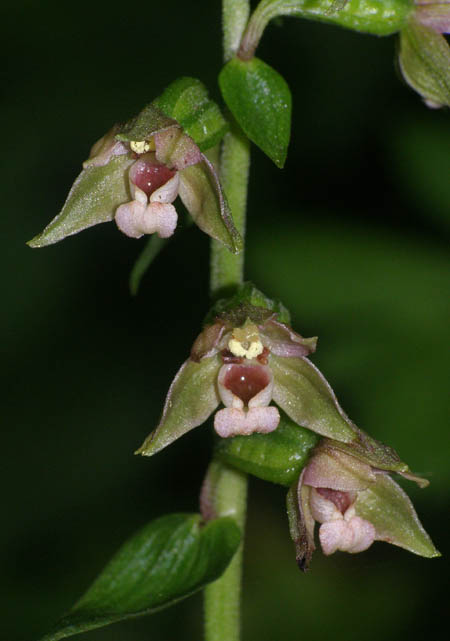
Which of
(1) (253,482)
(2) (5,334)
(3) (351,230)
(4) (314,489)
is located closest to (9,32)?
(2) (5,334)

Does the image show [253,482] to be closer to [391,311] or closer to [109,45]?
[391,311]

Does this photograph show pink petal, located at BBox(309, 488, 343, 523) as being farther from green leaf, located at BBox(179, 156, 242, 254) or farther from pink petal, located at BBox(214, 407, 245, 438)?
green leaf, located at BBox(179, 156, 242, 254)

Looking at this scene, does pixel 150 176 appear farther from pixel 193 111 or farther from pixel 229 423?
pixel 229 423

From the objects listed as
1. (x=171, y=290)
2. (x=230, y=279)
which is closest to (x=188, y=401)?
(x=230, y=279)

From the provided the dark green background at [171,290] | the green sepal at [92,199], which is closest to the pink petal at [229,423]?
the green sepal at [92,199]

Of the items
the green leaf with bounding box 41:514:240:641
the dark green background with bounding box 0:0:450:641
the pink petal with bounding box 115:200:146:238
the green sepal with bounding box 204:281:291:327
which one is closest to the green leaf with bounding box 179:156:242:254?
the pink petal with bounding box 115:200:146:238
